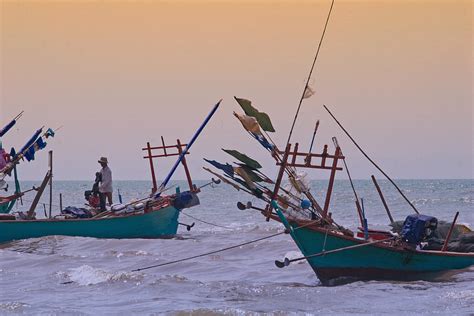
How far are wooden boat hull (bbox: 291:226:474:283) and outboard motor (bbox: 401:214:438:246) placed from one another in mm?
179

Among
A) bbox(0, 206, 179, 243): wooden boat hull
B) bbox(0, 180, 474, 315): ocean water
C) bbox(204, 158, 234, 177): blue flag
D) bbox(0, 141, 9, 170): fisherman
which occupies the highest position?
bbox(0, 141, 9, 170): fisherman

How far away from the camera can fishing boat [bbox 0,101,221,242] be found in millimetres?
20016

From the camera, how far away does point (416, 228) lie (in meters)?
13.4

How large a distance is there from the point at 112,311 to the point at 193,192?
9190 millimetres

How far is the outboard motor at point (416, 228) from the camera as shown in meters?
13.4

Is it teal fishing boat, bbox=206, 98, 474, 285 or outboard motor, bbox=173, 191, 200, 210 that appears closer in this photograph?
teal fishing boat, bbox=206, 98, 474, 285

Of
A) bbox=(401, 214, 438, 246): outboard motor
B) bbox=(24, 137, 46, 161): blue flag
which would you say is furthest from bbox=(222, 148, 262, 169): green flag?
bbox=(24, 137, 46, 161): blue flag

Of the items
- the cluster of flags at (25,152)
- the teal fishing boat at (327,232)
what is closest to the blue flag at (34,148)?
the cluster of flags at (25,152)

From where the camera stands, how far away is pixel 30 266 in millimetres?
17328

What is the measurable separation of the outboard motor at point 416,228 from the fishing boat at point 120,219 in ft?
22.9

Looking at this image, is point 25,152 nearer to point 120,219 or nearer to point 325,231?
point 120,219

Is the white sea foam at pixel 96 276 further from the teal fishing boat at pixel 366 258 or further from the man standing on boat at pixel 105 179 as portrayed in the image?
the man standing on boat at pixel 105 179

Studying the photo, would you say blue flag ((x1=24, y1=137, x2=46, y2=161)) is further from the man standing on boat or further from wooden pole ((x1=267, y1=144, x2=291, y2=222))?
wooden pole ((x1=267, y1=144, x2=291, y2=222))

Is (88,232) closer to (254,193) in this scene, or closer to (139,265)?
(139,265)
